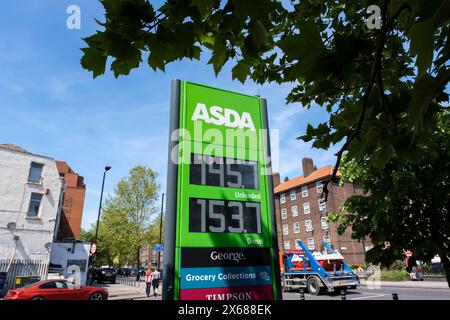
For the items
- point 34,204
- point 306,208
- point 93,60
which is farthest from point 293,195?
point 93,60

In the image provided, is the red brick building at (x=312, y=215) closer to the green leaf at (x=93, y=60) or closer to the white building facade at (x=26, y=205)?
the white building facade at (x=26, y=205)

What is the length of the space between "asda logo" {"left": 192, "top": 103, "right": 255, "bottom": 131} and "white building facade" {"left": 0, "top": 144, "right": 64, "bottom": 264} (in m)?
20.5

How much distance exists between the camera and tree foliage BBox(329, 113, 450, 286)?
23.0ft

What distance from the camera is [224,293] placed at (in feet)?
19.7

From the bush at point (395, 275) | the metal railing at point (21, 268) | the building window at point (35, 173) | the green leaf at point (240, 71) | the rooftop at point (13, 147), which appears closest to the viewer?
the green leaf at point (240, 71)

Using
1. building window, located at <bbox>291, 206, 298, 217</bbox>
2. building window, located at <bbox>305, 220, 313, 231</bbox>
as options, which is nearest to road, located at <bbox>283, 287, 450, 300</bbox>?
building window, located at <bbox>305, 220, 313, 231</bbox>

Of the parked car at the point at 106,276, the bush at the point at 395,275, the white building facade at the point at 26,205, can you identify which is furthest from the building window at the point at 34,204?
the bush at the point at 395,275

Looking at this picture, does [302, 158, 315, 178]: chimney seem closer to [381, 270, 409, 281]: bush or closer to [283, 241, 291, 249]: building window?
[283, 241, 291, 249]: building window

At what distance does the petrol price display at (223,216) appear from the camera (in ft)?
20.2

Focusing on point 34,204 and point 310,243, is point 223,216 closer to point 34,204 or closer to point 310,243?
point 34,204

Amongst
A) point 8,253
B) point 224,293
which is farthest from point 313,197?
point 224,293

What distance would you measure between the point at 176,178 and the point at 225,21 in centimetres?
473

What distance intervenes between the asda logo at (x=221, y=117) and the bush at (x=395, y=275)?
95.7ft
